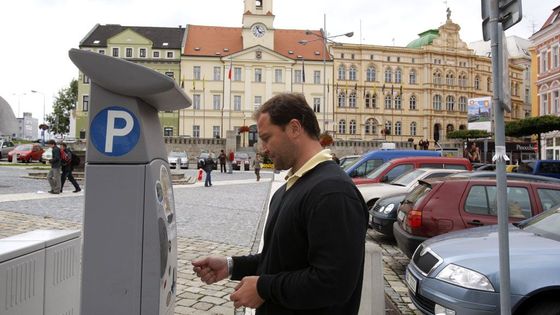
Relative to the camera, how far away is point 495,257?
4371 millimetres

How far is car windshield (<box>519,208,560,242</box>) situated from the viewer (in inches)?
195

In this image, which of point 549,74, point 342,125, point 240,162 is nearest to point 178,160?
point 240,162

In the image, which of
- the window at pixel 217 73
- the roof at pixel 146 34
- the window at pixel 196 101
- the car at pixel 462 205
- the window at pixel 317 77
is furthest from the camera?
the window at pixel 317 77

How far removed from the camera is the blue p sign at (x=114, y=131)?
227 centimetres

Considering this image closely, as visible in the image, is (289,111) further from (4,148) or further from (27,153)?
(4,148)

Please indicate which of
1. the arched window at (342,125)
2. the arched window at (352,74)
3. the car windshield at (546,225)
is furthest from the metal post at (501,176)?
the arched window at (352,74)

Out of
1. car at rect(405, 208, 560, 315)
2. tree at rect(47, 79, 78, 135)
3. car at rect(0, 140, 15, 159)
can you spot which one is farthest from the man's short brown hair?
tree at rect(47, 79, 78, 135)

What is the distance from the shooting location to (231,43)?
72.1m

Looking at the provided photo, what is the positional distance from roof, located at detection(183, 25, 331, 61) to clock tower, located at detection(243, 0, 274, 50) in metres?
1.83

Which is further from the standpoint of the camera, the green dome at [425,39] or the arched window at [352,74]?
the green dome at [425,39]

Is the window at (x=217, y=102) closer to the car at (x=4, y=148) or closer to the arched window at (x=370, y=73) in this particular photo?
the arched window at (x=370, y=73)

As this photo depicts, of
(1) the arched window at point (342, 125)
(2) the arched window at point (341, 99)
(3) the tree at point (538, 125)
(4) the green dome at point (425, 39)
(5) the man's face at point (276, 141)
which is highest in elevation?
(4) the green dome at point (425, 39)

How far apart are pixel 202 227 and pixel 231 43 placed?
64.3 m

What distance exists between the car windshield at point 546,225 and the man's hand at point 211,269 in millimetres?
3671
